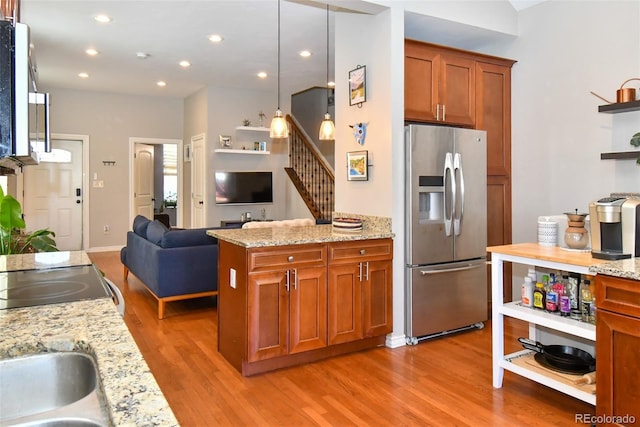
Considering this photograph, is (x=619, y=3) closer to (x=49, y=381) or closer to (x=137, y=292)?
(x=49, y=381)

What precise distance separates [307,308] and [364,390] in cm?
67

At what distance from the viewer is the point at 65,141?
26.7ft

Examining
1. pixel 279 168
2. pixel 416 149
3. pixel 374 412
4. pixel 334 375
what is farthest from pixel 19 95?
pixel 279 168

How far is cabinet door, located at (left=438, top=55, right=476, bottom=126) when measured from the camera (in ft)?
13.1

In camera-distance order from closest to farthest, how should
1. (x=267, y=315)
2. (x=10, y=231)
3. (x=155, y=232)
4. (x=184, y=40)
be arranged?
(x=267, y=315) → (x=10, y=231) → (x=155, y=232) → (x=184, y=40)

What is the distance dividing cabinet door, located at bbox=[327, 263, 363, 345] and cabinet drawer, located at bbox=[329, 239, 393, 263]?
6 cm

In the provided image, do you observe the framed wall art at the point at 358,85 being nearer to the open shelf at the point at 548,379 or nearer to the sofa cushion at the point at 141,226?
the open shelf at the point at 548,379

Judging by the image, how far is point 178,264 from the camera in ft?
14.2

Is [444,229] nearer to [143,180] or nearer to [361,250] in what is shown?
[361,250]

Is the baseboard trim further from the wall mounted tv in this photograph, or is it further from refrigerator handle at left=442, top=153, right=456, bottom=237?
the wall mounted tv

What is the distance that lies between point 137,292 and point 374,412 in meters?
3.69

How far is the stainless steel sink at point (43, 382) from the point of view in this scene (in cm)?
99

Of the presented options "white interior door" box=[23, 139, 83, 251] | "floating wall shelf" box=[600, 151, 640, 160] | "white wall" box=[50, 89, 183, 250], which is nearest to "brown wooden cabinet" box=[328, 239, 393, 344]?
"floating wall shelf" box=[600, 151, 640, 160]

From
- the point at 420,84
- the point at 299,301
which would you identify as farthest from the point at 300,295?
the point at 420,84
